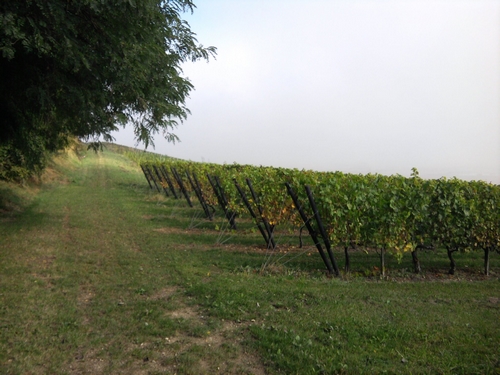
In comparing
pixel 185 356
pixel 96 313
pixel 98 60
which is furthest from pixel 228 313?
pixel 98 60

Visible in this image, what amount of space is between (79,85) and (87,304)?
4222 millimetres

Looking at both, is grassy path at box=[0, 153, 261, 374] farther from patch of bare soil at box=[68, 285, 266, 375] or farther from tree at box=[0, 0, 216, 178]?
tree at box=[0, 0, 216, 178]

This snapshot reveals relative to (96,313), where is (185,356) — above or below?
above

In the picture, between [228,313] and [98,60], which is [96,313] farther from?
[98,60]

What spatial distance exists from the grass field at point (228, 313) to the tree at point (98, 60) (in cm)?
309

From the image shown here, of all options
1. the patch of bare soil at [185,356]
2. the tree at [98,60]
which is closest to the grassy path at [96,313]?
the patch of bare soil at [185,356]

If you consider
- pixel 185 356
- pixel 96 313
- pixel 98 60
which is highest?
pixel 98 60

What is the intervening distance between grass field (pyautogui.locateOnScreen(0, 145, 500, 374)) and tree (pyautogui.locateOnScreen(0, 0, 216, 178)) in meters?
3.09

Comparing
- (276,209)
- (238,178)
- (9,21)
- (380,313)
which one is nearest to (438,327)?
(380,313)

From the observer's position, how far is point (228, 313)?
505cm

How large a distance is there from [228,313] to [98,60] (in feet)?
15.8

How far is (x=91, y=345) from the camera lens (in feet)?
13.6

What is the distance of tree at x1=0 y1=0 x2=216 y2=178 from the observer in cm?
580

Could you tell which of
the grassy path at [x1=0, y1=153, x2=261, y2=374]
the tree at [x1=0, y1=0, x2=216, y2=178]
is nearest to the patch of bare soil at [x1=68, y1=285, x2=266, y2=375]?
the grassy path at [x1=0, y1=153, x2=261, y2=374]
